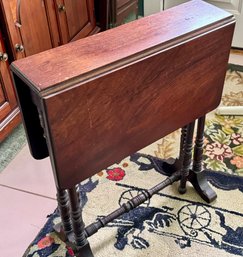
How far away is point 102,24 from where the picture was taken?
243 cm

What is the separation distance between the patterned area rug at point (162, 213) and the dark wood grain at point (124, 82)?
425 mm

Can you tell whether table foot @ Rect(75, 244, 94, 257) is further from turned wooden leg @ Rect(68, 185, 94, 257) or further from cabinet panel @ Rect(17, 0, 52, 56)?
cabinet panel @ Rect(17, 0, 52, 56)

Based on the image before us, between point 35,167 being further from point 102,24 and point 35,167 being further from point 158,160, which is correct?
point 102,24

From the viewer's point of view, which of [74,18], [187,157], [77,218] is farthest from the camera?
[74,18]

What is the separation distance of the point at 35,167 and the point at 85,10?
0.96m

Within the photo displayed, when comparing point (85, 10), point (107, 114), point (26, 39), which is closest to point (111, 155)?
point (107, 114)

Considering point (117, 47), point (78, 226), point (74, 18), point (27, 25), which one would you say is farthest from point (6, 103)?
point (117, 47)

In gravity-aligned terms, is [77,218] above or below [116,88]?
below

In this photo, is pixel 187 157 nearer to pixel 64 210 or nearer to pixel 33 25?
pixel 64 210

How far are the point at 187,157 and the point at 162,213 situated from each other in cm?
24

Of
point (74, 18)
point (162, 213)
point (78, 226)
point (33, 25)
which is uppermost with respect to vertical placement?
point (33, 25)

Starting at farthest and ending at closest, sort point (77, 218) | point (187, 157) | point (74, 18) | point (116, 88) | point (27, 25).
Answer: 1. point (74, 18)
2. point (27, 25)
3. point (187, 157)
4. point (77, 218)
5. point (116, 88)

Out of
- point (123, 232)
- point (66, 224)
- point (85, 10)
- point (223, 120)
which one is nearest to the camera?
point (66, 224)

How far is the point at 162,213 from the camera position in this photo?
5.05 ft
